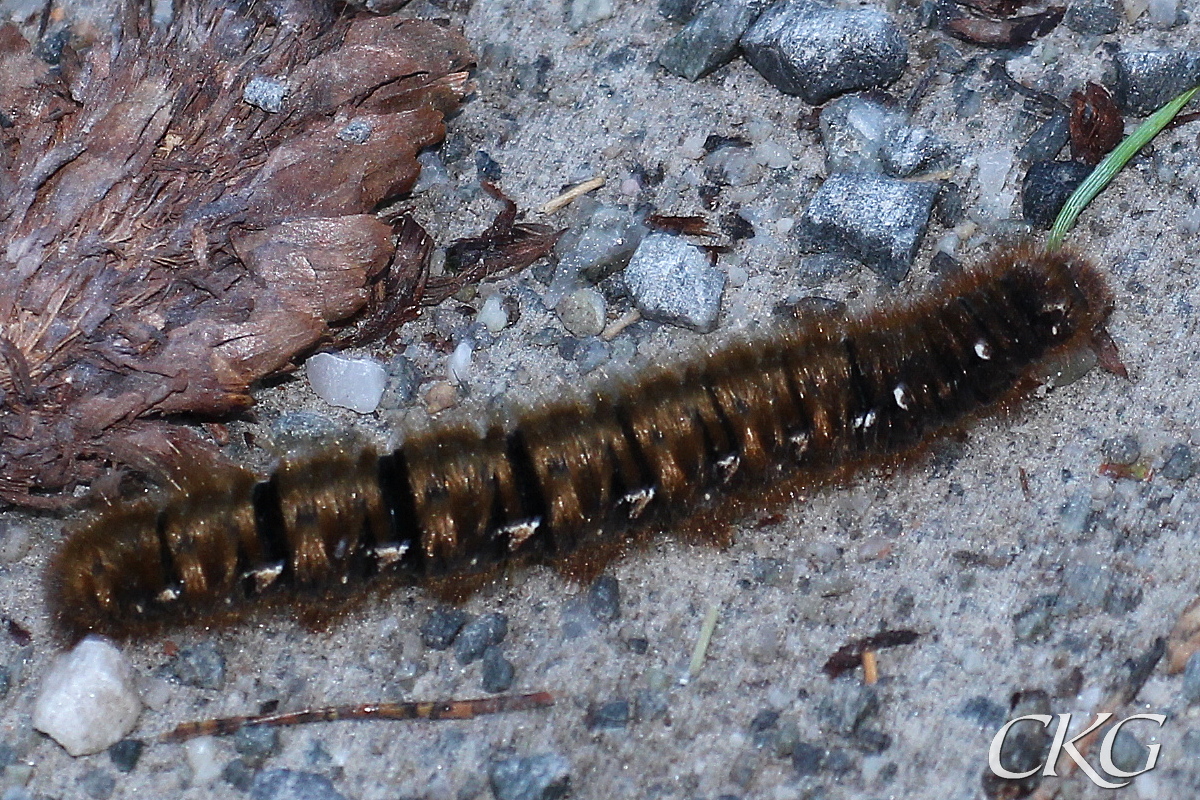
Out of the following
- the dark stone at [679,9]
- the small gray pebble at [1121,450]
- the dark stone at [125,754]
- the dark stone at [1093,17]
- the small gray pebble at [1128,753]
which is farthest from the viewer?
the dark stone at [679,9]

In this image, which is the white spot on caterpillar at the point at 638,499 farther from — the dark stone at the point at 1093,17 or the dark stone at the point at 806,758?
the dark stone at the point at 1093,17

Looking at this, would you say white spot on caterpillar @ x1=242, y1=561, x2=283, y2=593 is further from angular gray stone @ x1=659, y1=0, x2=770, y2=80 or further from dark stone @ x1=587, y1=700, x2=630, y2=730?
angular gray stone @ x1=659, y1=0, x2=770, y2=80

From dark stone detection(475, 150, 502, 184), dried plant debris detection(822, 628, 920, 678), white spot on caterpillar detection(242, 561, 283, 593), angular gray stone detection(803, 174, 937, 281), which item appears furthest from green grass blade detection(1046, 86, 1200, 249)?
white spot on caterpillar detection(242, 561, 283, 593)

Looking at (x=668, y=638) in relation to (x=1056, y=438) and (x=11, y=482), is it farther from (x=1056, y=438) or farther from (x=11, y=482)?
(x=11, y=482)

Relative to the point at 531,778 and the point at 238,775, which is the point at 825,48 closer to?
the point at 531,778

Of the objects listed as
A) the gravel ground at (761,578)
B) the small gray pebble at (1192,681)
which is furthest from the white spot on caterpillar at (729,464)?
the small gray pebble at (1192,681)

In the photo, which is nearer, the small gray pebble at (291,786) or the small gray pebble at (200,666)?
the small gray pebble at (291,786)

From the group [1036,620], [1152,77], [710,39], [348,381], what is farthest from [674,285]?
[1152,77]
